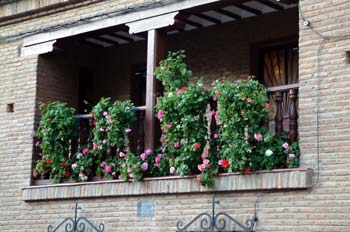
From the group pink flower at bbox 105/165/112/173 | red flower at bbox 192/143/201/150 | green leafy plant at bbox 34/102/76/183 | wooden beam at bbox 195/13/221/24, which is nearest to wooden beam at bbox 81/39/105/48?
green leafy plant at bbox 34/102/76/183

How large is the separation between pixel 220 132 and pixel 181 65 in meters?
1.16

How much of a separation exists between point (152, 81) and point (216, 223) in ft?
7.77

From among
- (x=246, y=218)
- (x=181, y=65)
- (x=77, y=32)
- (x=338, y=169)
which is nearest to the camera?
(x=338, y=169)

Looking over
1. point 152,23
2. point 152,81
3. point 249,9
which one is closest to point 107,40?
point 152,23

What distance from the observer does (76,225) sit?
39.1 feet

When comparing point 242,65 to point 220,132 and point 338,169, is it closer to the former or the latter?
point 220,132

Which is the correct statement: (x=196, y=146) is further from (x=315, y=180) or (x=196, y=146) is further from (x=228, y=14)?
(x=228, y=14)

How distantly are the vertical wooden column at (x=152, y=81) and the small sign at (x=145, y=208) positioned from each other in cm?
77

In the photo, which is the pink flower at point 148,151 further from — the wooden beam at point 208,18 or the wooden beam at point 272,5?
the wooden beam at point 272,5

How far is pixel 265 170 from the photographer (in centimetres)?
978

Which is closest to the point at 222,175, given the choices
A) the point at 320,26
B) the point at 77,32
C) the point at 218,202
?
the point at 218,202

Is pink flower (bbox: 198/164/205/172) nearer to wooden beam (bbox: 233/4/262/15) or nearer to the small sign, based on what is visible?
the small sign

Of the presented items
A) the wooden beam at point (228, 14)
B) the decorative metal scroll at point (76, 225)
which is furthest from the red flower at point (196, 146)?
the wooden beam at point (228, 14)

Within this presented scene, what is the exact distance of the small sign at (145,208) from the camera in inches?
432
